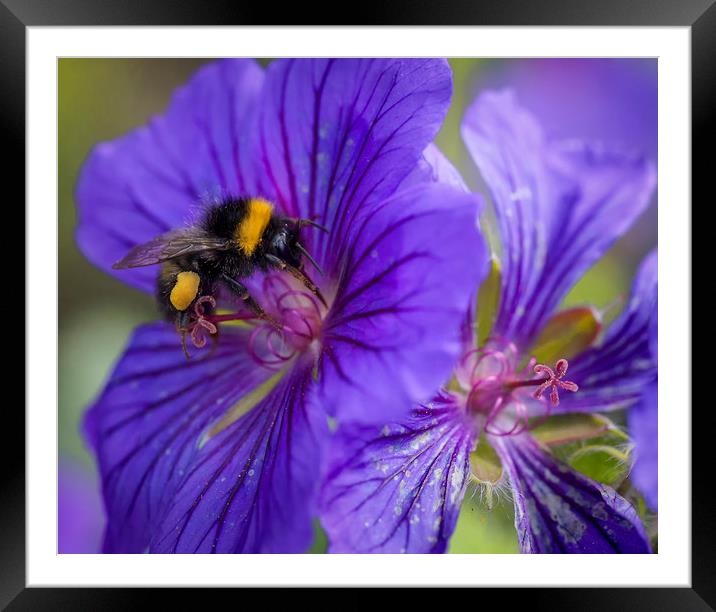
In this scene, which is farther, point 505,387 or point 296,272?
point 505,387

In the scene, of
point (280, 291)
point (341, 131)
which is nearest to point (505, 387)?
point (280, 291)

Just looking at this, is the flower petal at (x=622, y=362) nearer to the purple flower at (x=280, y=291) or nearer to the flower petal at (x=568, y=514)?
the flower petal at (x=568, y=514)

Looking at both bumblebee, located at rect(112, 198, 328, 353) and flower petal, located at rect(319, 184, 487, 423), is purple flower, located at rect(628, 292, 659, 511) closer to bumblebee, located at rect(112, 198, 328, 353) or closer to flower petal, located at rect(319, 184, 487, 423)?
flower petal, located at rect(319, 184, 487, 423)

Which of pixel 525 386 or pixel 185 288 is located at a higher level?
pixel 185 288

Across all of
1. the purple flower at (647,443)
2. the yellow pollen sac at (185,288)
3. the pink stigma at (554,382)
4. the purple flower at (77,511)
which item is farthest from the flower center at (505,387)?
the purple flower at (77,511)

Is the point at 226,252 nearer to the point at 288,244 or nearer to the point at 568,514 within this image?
the point at 288,244

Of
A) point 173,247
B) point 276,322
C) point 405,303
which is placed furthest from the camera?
point 276,322
